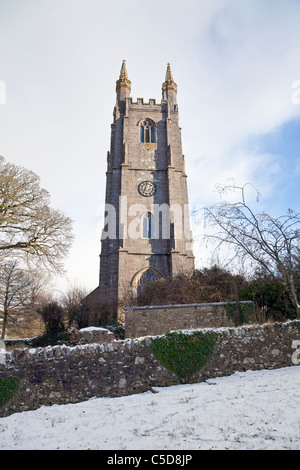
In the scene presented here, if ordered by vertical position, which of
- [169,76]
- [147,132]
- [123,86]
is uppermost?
[169,76]

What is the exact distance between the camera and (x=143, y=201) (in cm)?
2542

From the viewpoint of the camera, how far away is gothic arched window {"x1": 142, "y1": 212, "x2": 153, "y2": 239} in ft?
80.6

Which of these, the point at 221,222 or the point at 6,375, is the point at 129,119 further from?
the point at 6,375

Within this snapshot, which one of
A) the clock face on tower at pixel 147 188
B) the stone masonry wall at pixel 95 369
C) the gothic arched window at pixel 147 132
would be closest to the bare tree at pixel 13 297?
the clock face on tower at pixel 147 188

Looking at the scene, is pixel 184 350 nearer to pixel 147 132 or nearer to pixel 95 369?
pixel 95 369

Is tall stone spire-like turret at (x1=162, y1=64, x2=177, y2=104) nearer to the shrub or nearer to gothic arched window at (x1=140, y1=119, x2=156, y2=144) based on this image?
gothic arched window at (x1=140, y1=119, x2=156, y2=144)

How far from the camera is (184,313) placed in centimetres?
1264

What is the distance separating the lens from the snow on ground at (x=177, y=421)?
383 cm

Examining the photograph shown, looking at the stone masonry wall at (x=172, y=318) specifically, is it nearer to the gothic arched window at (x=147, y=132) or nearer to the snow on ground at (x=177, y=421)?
the snow on ground at (x=177, y=421)

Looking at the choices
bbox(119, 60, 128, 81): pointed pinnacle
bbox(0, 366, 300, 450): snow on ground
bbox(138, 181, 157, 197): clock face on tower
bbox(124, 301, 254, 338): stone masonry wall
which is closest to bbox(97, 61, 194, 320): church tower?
bbox(138, 181, 157, 197): clock face on tower

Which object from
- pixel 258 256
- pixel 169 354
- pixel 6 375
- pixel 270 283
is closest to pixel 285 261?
pixel 258 256

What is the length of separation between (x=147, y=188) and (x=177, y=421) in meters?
22.6

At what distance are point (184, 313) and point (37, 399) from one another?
747 centimetres

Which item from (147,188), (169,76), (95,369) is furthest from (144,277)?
(169,76)
